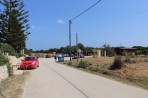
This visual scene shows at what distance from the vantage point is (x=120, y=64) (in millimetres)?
24922

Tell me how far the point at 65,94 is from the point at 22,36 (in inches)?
2146

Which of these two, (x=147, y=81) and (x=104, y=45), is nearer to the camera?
(x=147, y=81)

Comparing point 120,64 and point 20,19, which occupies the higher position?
point 20,19

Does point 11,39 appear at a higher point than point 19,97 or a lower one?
higher

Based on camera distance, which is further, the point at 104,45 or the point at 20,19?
the point at 104,45

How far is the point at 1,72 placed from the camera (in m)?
17.8

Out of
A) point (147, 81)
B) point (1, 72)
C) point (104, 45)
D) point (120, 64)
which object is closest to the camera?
point (147, 81)

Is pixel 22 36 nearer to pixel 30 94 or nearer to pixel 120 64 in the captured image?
pixel 120 64

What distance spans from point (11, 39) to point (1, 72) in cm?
4614

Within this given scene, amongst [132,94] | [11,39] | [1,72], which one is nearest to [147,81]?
[132,94]

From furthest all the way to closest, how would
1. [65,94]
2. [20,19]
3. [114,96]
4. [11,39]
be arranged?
[20,19]
[11,39]
[65,94]
[114,96]

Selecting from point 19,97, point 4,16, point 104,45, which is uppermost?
point 4,16

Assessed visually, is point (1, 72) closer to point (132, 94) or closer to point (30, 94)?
point (30, 94)

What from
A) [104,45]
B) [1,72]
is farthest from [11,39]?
[1,72]
